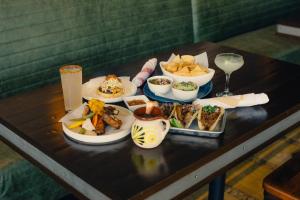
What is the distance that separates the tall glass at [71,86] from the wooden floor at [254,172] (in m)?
0.87

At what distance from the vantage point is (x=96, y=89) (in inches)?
62.5

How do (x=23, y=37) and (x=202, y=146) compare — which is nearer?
(x=202, y=146)

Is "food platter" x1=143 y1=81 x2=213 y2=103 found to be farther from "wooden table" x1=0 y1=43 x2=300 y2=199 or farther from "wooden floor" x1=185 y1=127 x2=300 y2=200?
"wooden floor" x1=185 y1=127 x2=300 y2=200

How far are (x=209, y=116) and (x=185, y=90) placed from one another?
18 centimetres

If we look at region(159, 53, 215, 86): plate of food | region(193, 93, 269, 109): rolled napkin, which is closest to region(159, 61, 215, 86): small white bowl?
region(159, 53, 215, 86): plate of food

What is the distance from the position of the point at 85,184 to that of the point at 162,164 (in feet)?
0.66

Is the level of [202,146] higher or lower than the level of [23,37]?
lower

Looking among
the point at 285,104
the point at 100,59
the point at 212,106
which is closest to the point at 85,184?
the point at 212,106

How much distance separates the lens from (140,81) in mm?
1625

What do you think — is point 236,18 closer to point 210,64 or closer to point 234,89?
point 210,64

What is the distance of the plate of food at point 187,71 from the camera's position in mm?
1565

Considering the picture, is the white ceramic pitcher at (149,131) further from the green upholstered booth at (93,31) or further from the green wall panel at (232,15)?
the green wall panel at (232,15)

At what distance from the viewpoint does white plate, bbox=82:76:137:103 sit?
1505 millimetres

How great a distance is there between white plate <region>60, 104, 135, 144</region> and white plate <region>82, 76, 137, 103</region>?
0.42ft
